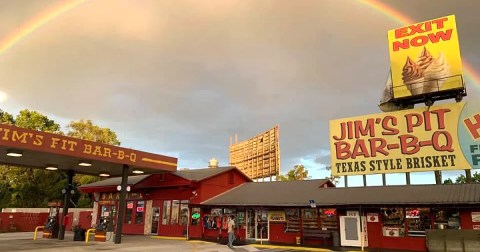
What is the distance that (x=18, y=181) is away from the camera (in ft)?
152

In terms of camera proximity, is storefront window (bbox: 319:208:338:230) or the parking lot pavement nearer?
the parking lot pavement

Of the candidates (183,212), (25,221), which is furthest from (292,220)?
(25,221)

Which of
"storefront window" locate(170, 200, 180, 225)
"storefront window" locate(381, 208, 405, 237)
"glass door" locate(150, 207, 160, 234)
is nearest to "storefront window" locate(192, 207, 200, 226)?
"storefront window" locate(170, 200, 180, 225)

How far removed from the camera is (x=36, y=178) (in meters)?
47.5

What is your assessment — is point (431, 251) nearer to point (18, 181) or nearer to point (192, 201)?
point (192, 201)

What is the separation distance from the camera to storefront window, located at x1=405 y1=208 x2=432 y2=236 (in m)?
21.3

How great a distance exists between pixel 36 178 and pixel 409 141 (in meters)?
44.5

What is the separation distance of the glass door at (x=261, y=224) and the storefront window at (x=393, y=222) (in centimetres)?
852

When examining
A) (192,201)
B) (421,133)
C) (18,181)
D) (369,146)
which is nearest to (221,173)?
(192,201)

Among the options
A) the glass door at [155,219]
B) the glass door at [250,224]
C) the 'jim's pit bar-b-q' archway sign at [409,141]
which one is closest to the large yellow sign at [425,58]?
the 'jim's pit bar-b-q' archway sign at [409,141]

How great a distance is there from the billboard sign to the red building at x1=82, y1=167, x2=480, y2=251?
9.24 metres

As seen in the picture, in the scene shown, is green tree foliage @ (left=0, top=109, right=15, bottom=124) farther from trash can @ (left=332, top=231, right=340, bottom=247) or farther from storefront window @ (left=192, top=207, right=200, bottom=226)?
trash can @ (left=332, top=231, right=340, bottom=247)

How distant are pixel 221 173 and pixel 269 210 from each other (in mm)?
6468

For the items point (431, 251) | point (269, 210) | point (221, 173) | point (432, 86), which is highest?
point (432, 86)
